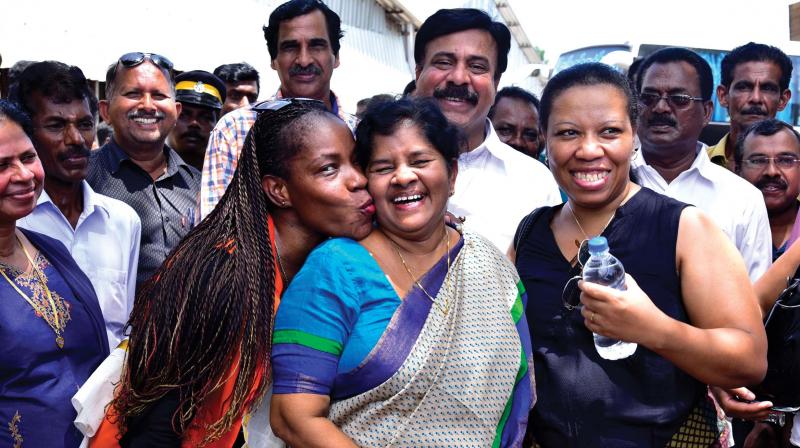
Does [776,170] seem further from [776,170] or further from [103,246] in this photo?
[103,246]

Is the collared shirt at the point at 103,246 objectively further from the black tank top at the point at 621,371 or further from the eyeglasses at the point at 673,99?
the eyeglasses at the point at 673,99

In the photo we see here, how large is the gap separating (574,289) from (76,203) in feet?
7.86

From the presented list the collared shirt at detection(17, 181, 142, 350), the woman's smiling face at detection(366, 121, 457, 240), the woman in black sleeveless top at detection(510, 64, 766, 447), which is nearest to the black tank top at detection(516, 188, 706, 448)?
the woman in black sleeveless top at detection(510, 64, 766, 447)

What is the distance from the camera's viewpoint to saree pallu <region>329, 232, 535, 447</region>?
89.9 inches

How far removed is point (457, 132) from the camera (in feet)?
8.84

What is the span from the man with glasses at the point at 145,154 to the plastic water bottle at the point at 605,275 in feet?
8.03

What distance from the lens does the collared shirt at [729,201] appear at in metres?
3.77

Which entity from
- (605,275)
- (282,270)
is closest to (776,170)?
(605,275)

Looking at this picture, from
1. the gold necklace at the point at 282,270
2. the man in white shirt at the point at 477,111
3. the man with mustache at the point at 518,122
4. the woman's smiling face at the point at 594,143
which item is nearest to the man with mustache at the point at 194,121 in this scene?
the man with mustache at the point at 518,122

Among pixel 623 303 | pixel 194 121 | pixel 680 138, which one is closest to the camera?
pixel 623 303

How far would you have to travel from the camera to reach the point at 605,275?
239 centimetres

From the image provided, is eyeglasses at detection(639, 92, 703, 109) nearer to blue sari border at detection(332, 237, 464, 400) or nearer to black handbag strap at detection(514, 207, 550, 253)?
black handbag strap at detection(514, 207, 550, 253)

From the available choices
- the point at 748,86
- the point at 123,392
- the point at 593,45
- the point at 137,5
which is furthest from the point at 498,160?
the point at 593,45

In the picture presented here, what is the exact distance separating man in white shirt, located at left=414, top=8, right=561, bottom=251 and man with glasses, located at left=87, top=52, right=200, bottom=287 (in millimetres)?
1490
